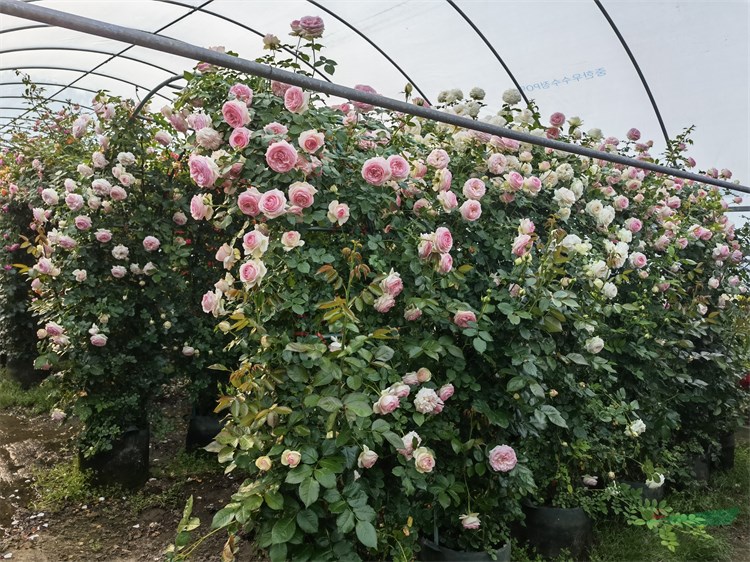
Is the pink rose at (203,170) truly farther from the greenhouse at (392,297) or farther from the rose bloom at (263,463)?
the rose bloom at (263,463)

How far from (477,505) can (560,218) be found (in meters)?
1.05

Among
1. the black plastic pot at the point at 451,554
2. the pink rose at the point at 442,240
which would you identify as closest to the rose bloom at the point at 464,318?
the pink rose at the point at 442,240

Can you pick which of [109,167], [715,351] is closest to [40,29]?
[109,167]

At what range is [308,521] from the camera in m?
1.37

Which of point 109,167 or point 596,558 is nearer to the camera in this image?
point 596,558

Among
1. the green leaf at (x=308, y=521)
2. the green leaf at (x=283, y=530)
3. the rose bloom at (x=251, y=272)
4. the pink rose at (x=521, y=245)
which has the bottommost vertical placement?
the green leaf at (x=283, y=530)

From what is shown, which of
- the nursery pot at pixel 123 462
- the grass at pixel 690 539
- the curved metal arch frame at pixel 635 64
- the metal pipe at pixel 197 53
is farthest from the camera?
the curved metal arch frame at pixel 635 64

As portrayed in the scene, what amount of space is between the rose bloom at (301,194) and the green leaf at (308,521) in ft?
2.61

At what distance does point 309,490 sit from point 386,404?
0.92 ft

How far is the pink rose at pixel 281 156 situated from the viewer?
156cm

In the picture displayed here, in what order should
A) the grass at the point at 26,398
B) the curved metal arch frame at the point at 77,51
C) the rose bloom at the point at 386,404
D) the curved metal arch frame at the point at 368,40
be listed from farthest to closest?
the curved metal arch frame at the point at 77,51 → the curved metal arch frame at the point at 368,40 → the grass at the point at 26,398 → the rose bloom at the point at 386,404

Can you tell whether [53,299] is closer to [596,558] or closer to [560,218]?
[560,218]

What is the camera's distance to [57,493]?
3.09 meters

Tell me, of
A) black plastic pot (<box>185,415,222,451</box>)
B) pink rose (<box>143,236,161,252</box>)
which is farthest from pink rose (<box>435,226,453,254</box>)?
black plastic pot (<box>185,415,222,451</box>)
